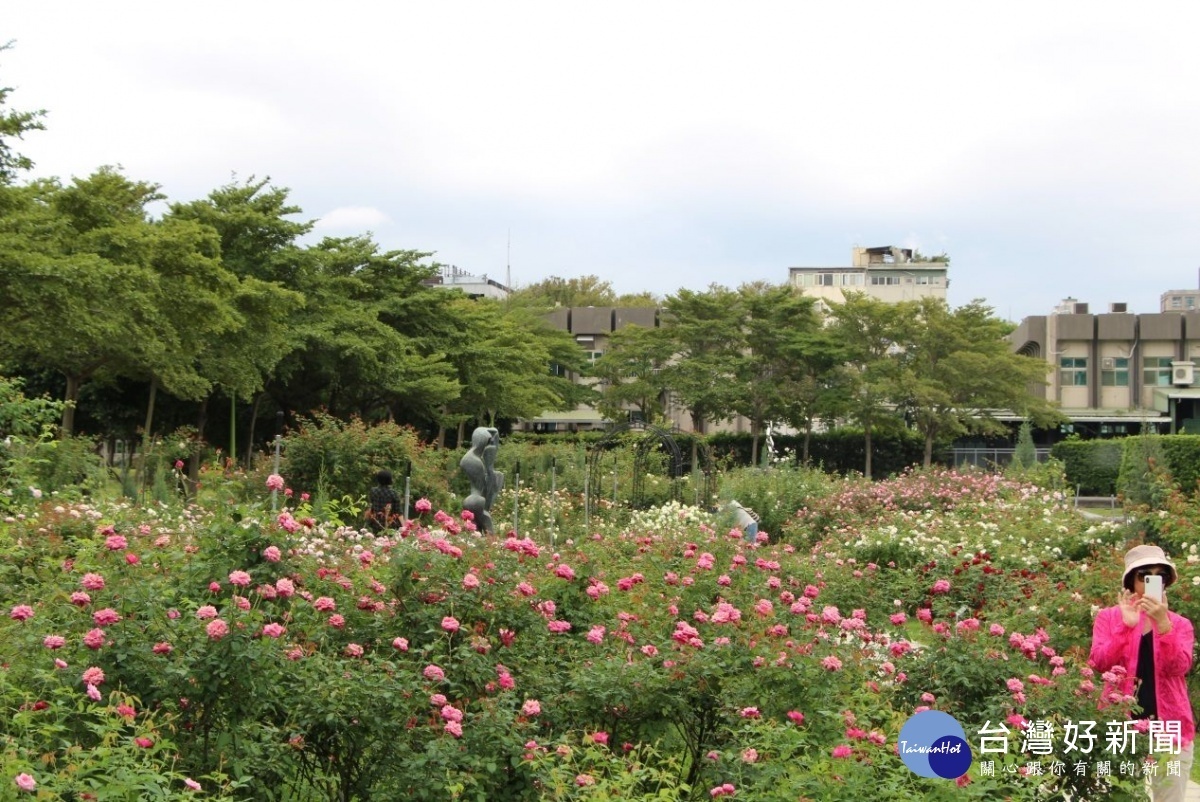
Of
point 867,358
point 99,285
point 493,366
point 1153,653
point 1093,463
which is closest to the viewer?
point 1153,653

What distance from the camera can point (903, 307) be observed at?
4506 centimetres

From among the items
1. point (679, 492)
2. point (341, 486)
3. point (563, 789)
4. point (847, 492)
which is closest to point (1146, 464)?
point (847, 492)

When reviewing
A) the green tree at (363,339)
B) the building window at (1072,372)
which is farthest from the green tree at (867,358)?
the building window at (1072,372)

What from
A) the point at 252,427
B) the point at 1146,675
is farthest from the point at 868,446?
the point at 1146,675

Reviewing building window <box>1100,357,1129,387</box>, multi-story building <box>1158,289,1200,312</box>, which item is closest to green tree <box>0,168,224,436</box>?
building window <box>1100,357,1129,387</box>

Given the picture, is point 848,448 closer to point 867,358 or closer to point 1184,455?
point 867,358

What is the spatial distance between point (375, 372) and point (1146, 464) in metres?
23.3

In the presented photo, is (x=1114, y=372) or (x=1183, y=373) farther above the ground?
(x=1114, y=372)

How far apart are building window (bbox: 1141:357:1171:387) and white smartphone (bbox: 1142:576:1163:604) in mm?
59057

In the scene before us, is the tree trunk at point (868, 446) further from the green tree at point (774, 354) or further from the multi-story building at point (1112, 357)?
the multi-story building at point (1112, 357)

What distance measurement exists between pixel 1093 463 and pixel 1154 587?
35213 mm

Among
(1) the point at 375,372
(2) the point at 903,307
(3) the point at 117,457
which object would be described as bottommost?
(3) the point at 117,457

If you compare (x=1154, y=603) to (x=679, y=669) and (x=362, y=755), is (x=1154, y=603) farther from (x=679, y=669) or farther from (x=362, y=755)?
(x=362, y=755)

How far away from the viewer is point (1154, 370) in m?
60.3
